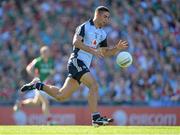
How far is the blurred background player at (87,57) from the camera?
1577 cm

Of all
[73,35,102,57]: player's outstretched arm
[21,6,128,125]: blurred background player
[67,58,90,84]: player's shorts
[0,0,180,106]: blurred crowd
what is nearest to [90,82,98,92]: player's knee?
[21,6,128,125]: blurred background player

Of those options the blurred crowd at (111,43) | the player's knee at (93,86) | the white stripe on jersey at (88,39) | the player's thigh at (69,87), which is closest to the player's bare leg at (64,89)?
the player's thigh at (69,87)

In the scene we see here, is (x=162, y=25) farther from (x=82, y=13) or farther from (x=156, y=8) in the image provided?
(x=82, y=13)

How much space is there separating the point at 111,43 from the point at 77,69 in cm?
1119

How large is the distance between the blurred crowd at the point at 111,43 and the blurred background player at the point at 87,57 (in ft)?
25.4

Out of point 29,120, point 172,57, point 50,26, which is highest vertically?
point 50,26

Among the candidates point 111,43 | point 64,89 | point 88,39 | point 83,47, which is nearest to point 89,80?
point 64,89

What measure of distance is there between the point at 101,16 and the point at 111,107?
8.00 m

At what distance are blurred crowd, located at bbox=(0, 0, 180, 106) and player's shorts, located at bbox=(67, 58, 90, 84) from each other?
7.97 metres

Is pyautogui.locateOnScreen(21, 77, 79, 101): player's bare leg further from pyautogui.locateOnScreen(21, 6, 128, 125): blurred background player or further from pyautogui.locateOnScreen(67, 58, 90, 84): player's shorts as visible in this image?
pyautogui.locateOnScreen(67, 58, 90, 84): player's shorts

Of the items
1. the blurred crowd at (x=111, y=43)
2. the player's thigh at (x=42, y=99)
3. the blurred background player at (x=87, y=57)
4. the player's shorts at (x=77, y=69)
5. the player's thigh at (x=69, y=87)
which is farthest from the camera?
the blurred crowd at (x=111, y=43)

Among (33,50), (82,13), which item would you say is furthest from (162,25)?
(33,50)

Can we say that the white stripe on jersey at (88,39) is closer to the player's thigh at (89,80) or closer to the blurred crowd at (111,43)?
the player's thigh at (89,80)

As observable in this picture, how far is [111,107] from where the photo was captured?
23719 mm
